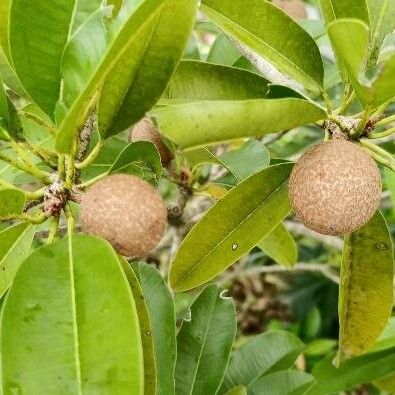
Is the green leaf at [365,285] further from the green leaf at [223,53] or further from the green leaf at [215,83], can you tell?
the green leaf at [223,53]

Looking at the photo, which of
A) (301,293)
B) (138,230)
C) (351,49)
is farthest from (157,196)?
(301,293)

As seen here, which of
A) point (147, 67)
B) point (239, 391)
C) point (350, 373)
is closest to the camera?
point (147, 67)

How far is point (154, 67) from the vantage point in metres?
0.77

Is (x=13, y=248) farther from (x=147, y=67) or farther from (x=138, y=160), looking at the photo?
(x=147, y=67)

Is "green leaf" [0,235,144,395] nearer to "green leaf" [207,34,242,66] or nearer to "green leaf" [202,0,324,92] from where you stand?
"green leaf" [202,0,324,92]

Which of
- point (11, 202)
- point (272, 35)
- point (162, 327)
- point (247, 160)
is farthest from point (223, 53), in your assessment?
point (11, 202)

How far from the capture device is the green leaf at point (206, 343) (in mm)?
1260

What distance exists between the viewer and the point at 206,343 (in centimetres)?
128

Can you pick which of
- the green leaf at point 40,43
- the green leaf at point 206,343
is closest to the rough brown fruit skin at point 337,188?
the green leaf at point 40,43

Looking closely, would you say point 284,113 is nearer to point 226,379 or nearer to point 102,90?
point 102,90

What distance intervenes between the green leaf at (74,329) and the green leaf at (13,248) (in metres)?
0.09

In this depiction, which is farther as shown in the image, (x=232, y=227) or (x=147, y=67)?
(x=232, y=227)

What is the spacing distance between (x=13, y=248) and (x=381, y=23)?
1.96ft

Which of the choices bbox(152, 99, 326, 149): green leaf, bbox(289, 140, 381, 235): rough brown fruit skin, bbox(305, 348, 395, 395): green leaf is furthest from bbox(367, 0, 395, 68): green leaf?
bbox(305, 348, 395, 395): green leaf
